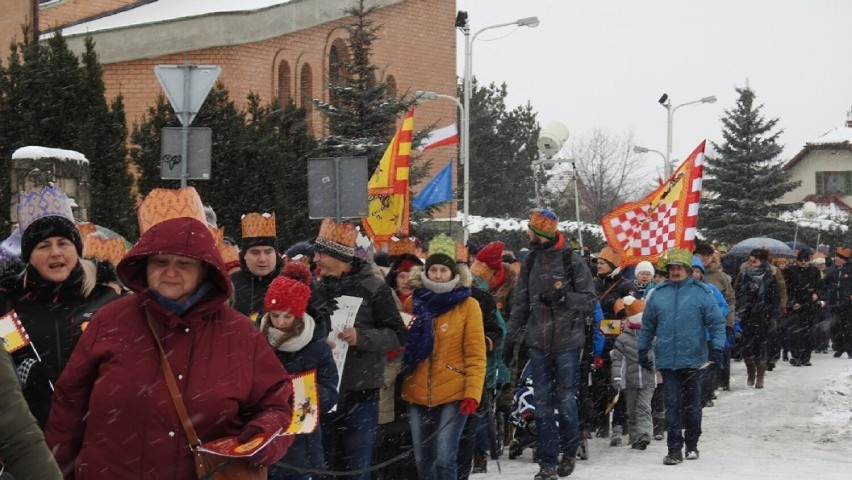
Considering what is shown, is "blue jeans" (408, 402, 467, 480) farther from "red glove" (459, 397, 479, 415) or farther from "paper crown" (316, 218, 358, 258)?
"paper crown" (316, 218, 358, 258)

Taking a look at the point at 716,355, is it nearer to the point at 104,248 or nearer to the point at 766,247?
the point at 104,248

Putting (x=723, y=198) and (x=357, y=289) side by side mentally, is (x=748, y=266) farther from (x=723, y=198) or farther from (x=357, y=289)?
(x=723, y=198)

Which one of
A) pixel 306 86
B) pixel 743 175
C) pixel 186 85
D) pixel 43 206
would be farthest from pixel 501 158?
pixel 43 206

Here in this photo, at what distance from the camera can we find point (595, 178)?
260ft

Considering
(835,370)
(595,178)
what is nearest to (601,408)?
(835,370)

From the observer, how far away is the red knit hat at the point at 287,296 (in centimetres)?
701

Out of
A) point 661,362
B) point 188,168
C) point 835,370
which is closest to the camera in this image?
point 188,168

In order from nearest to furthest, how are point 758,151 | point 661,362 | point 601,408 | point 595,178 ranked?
point 661,362, point 601,408, point 758,151, point 595,178

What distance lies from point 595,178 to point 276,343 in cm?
7310

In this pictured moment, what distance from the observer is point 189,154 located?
10.6 m

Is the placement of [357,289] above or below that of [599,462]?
above

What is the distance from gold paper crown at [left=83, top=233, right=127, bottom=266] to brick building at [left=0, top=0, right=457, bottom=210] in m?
17.0

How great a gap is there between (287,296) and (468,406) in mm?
2105

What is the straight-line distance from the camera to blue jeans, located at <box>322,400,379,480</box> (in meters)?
8.34
